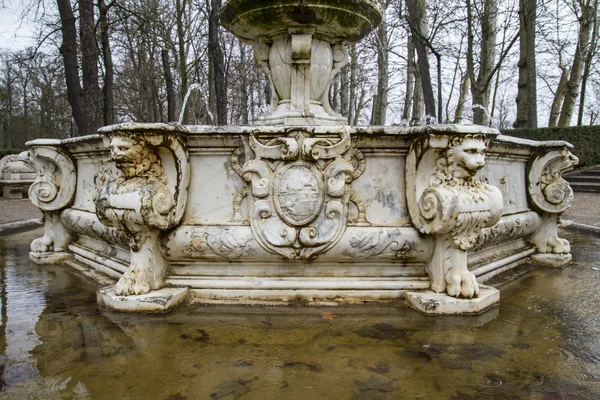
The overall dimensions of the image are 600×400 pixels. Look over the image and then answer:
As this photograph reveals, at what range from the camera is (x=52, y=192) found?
438cm

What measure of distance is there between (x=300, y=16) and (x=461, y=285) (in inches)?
94.7

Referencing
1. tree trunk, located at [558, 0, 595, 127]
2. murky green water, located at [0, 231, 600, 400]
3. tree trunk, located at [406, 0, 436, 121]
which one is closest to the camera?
murky green water, located at [0, 231, 600, 400]

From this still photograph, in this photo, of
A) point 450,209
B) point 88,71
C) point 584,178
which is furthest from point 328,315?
point 584,178

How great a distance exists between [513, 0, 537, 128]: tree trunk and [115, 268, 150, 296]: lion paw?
1403 centimetres

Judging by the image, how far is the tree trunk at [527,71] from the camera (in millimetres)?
13476

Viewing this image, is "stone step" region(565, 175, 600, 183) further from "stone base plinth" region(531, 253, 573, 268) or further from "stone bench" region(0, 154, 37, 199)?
"stone bench" region(0, 154, 37, 199)

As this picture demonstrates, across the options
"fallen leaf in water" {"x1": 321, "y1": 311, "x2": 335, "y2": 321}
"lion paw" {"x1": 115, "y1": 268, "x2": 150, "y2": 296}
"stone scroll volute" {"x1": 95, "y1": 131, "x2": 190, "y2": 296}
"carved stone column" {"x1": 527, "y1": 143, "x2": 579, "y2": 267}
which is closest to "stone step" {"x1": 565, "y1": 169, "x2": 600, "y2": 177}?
"carved stone column" {"x1": 527, "y1": 143, "x2": 579, "y2": 267}

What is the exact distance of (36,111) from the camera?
101 feet

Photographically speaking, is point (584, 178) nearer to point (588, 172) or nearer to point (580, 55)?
point (588, 172)

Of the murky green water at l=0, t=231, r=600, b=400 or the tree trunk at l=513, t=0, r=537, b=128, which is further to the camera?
the tree trunk at l=513, t=0, r=537, b=128

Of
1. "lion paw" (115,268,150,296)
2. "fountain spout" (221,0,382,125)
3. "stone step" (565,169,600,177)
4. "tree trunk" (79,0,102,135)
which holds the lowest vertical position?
"lion paw" (115,268,150,296)

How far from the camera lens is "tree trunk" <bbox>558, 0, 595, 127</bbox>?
53.5ft

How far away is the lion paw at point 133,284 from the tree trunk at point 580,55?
61.9 ft

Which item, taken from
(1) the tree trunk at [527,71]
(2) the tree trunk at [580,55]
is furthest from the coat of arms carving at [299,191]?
(2) the tree trunk at [580,55]
